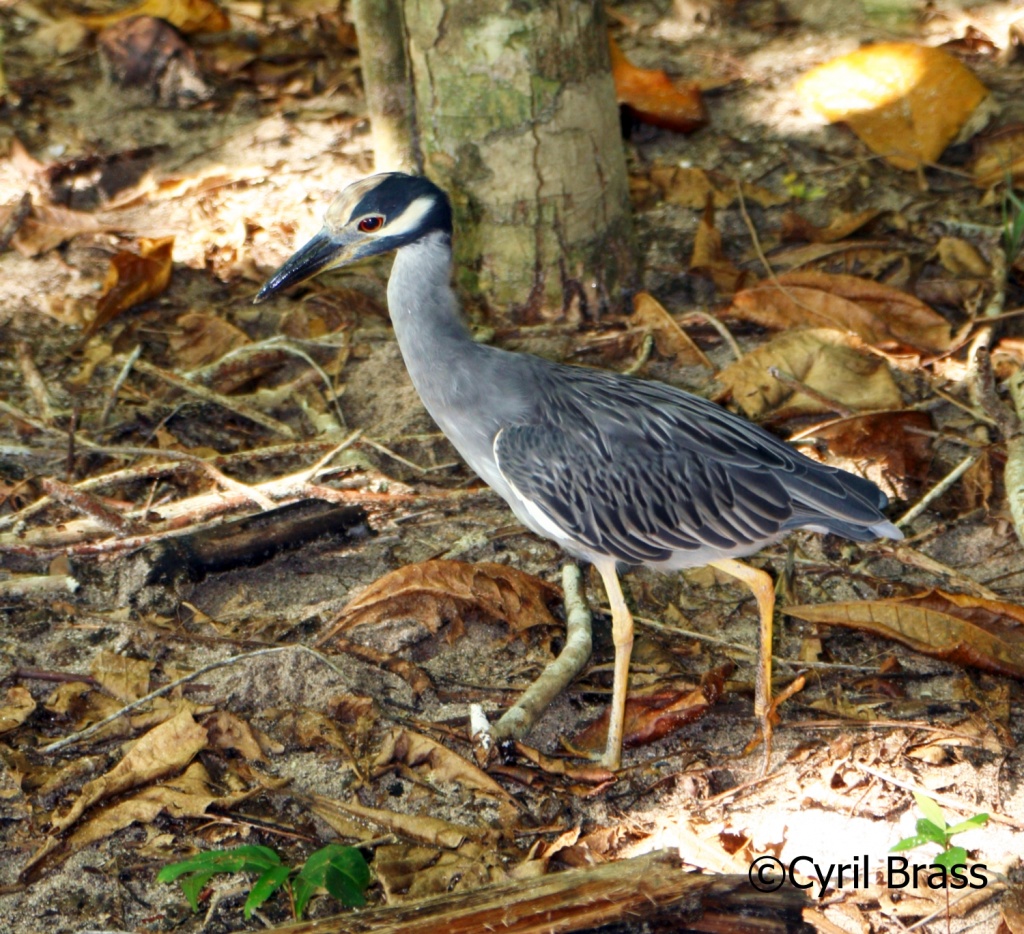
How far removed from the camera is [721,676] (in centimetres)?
411

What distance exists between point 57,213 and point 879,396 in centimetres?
402

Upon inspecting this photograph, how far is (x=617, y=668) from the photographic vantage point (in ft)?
13.0

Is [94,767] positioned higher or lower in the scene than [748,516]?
lower

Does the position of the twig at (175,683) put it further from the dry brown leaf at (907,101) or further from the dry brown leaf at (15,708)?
the dry brown leaf at (907,101)

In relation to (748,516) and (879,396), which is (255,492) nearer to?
(748,516)

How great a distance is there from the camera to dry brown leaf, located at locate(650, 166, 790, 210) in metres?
6.66

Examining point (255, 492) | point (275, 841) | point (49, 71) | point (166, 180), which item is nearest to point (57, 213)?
point (166, 180)

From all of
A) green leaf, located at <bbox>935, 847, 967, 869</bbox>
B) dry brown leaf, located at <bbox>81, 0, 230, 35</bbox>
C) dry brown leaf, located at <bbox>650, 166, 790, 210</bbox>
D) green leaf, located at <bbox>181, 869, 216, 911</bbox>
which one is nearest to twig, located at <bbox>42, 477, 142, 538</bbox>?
green leaf, located at <bbox>181, 869, 216, 911</bbox>

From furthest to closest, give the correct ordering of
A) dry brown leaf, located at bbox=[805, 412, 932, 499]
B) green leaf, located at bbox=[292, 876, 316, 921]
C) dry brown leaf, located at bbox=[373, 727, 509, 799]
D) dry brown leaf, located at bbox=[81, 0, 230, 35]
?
1. dry brown leaf, located at bbox=[81, 0, 230, 35]
2. dry brown leaf, located at bbox=[805, 412, 932, 499]
3. dry brown leaf, located at bbox=[373, 727, 509, 799]
4. green leaf, located at bbox=[292, 876, 316, 921]

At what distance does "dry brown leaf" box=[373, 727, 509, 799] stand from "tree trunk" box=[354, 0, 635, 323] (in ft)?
8.07

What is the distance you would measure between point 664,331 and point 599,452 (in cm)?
168

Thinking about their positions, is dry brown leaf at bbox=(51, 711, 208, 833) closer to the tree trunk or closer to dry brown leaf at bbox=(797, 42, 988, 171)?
the tree trunk

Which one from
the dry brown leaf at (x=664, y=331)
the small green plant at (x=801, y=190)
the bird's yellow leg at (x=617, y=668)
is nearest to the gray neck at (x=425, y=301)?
the bird's yellow leg at (x=617, y=668)

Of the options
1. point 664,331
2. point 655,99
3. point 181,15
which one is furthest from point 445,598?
point 181,15
